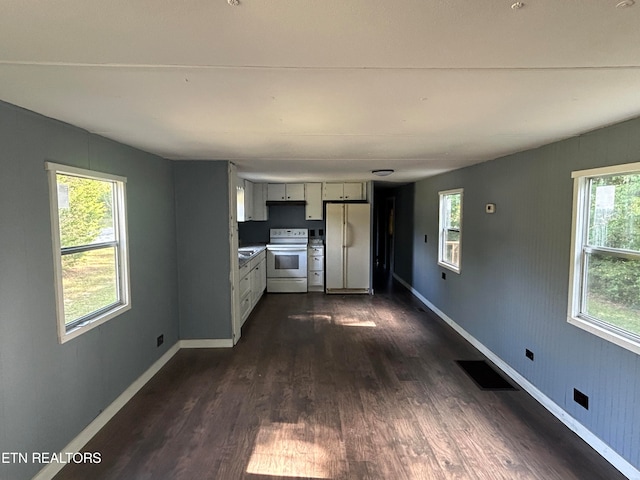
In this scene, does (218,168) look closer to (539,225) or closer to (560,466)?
(539,225)

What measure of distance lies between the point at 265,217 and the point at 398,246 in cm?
321

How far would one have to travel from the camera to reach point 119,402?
9.36 feet

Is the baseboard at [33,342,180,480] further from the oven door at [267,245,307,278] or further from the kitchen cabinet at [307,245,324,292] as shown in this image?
the kitchen cabinet at [307,245,324,292]

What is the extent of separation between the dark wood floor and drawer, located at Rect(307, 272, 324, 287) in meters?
2.69

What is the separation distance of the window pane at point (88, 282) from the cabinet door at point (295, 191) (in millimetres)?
4357

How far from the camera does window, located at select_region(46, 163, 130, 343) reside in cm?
221

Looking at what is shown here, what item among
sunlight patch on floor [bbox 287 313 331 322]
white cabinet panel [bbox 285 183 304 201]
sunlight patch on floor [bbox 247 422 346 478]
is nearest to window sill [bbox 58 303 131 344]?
sunlight patch on floor [bbox 247 422 346 478]

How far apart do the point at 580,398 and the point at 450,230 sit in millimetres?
2924

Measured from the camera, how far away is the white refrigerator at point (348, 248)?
663 cm

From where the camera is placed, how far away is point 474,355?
3.93 metres

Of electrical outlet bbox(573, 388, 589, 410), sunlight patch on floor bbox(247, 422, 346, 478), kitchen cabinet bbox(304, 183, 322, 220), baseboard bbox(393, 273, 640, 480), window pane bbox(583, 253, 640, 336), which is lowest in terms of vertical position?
sunlight patch on floor bbox(247, 422, 346, 478)

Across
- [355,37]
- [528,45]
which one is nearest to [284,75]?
[355,37]

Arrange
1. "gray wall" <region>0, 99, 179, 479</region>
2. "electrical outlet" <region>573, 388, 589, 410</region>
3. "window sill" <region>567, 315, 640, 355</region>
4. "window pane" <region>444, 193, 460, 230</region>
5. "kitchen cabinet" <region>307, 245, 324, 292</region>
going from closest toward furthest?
"gray wall" <region>0, 99, 179, 479</region> → "window sill" <region>567, 315, 640, 355</region> → "electrical outlet" <region>573, 388, 589, 410</region> → "window pane" <region>444, 193, 460, 230</region> → "kitchen cabinet" <region>307, 245, 324, 292</region>

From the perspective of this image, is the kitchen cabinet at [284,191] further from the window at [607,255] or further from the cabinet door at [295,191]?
the window at [607,255]
